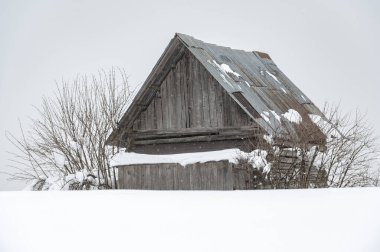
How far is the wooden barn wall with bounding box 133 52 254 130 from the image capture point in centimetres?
1705

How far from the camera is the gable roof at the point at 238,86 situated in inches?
642

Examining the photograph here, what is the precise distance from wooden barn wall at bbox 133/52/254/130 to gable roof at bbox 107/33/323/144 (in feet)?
0.92

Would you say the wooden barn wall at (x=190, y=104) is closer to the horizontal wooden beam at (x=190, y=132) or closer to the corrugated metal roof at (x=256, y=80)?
the horizontal wooden beam at (x=190, y=132)

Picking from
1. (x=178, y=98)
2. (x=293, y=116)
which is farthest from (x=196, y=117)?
(x=293, y=116)

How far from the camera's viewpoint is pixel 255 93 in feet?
59.4

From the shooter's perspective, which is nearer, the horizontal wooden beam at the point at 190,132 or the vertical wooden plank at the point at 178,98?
the horizontal wooden beam at the point at 190,132

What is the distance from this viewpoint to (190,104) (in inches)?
697
